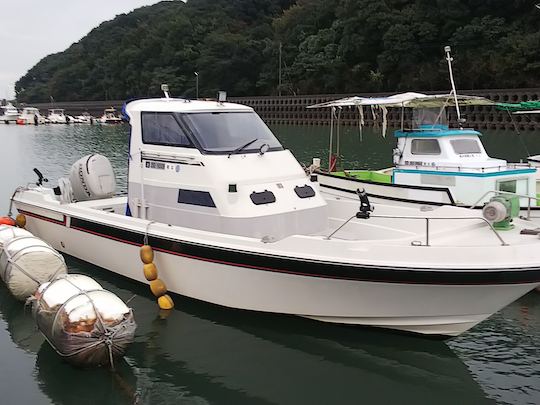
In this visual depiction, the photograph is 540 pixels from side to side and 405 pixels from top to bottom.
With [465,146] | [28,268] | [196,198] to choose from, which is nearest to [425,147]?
[465,146]

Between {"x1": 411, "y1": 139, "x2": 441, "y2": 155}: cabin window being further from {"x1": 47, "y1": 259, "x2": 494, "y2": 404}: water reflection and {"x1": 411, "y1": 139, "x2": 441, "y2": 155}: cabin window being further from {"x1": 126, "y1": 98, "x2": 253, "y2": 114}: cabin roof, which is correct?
{"x1": 47, "y1": 259, "x2": 494, "y2": 404}: water reflection

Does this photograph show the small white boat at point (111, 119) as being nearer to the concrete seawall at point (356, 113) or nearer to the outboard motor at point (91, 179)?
the concrete seawall at point (356, 113)

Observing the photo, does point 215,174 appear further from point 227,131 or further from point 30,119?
point 30,119

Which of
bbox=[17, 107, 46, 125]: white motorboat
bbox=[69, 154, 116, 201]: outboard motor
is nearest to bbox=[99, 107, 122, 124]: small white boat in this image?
bbox=[17, 107, 46, 125]: white motorboat

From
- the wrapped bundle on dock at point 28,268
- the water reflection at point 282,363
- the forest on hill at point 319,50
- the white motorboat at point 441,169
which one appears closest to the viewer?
the water reflection at point 282,363

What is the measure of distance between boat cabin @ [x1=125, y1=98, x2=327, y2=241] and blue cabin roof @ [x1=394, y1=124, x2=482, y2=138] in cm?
540

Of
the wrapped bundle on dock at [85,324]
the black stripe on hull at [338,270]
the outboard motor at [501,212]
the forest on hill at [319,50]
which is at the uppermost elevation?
the forest on hill at [319,50]

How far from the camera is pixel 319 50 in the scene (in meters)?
77.9

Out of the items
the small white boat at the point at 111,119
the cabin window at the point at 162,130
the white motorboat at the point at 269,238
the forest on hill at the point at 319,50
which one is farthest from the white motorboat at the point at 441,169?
the small white boat at the point at 111,119

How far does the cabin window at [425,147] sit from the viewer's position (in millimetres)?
13570

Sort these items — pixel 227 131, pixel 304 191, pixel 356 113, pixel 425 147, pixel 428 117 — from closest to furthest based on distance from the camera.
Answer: pixel 304 191 < pixel 227 131 < pixel 425 147 < pixel 428 117 < pixel 356 113

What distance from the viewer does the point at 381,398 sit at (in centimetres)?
650

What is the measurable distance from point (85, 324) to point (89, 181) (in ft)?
17.7

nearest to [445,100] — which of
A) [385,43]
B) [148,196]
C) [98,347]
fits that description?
[148,196]
